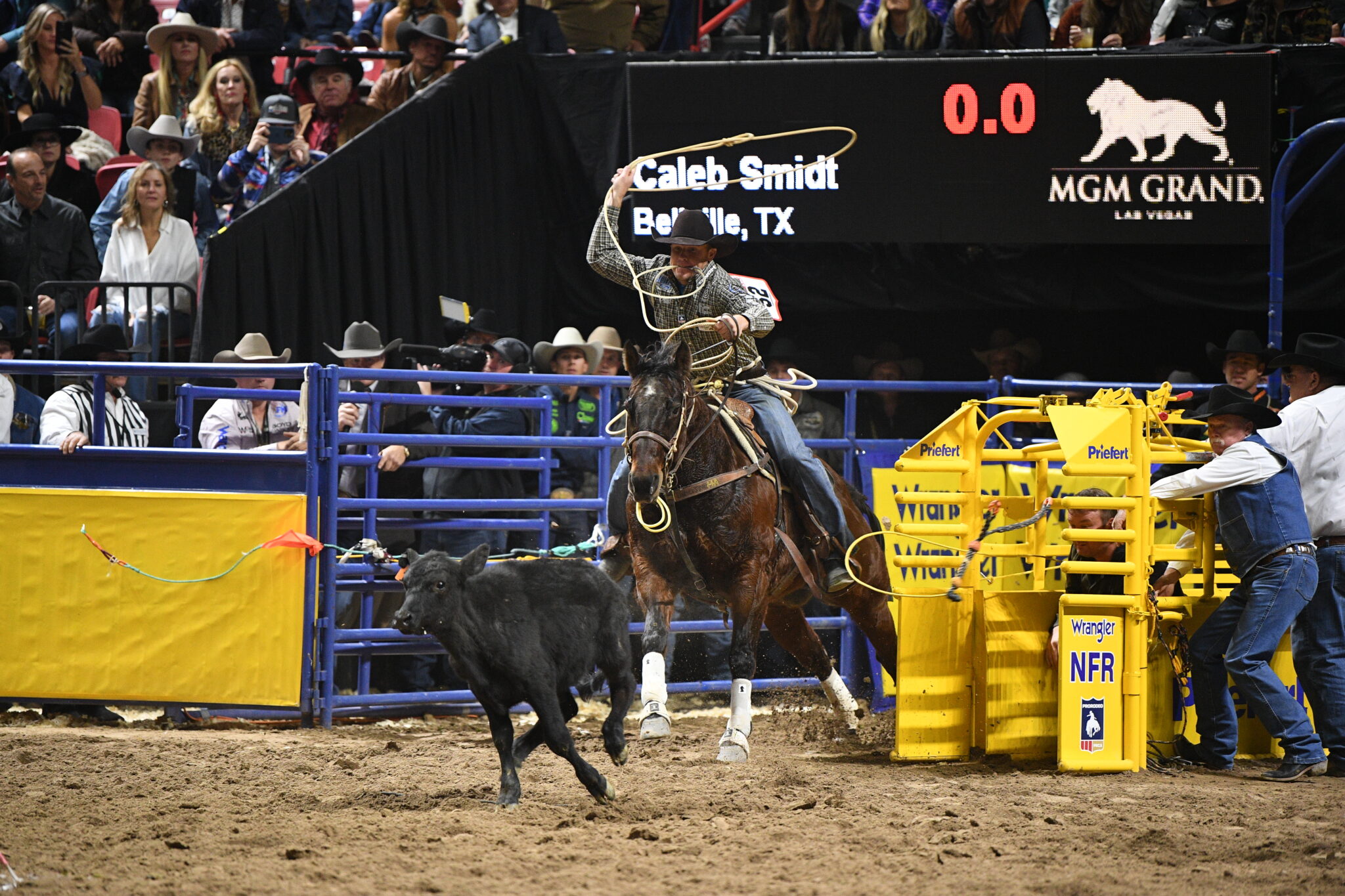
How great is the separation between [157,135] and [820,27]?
5.18 meters

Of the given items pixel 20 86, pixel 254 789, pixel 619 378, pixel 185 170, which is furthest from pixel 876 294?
pixel 20 86

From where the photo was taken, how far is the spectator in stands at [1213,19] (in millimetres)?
10344

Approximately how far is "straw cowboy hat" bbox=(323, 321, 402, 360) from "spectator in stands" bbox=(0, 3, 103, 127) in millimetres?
4442

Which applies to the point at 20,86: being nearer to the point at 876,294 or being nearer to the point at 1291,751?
the point at 876,294

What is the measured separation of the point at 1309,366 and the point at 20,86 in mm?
10592

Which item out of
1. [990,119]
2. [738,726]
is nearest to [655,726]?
[738,726]

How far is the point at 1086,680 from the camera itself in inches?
278

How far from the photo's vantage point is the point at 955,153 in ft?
33.1

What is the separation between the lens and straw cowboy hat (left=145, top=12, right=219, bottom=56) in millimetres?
11602

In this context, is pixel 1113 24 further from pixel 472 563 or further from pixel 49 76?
pixel 49 76

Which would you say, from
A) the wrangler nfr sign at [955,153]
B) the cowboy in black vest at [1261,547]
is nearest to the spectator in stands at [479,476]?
the wrangler nfr sign at [955,153]

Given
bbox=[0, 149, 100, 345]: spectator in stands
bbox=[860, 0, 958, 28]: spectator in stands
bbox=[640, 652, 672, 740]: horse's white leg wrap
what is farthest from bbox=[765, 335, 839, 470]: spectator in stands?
bbox=[0, 149, 100, 345]: spectator in stands

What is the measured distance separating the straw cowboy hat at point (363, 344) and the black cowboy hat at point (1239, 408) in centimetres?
503

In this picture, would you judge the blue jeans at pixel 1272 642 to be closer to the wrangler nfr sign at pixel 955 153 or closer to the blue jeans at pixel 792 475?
the blue jeans at pixel 792 475
